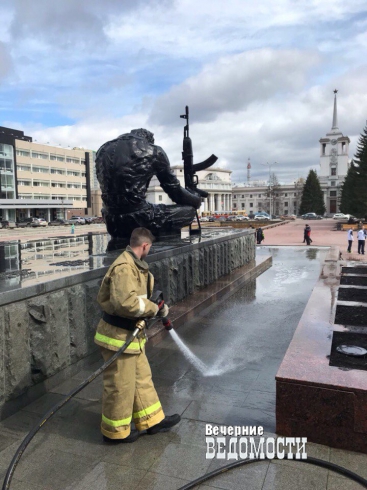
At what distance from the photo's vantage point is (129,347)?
9.39 ft

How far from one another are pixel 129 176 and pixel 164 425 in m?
4.44

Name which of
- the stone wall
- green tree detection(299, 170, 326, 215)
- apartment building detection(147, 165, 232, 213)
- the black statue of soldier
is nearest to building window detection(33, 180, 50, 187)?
apartment building detection(147, 165, 232, 213)

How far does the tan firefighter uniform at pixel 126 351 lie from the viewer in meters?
2.77

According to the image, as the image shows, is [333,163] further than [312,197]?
Yes

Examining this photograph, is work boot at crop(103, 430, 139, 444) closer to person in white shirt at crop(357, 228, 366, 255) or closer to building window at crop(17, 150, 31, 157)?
person in white shirt at crop(357, 228, 366, 255)

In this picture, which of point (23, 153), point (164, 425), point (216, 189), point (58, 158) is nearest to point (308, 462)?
point (164, 425)

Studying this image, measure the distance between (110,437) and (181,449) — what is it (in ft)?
1.74

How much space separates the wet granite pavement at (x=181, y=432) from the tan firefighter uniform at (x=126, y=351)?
0.20 meters

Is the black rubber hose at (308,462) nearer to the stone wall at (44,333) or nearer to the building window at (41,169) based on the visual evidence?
the stone wall at (44,333)

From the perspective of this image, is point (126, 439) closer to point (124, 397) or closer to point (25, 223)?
point (124, 397)

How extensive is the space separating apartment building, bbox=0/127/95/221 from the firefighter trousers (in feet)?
191

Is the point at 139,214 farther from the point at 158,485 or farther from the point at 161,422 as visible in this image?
the point at 158,485

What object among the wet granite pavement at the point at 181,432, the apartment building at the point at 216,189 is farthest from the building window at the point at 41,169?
the wet granite pavement at the point at 181,432

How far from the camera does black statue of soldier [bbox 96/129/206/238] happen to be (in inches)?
261
